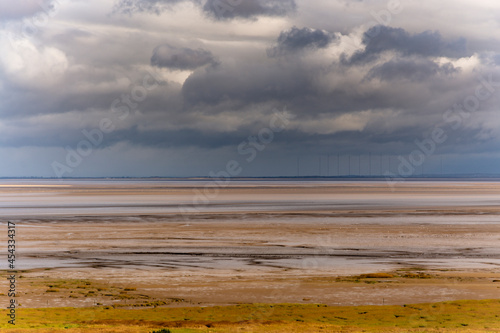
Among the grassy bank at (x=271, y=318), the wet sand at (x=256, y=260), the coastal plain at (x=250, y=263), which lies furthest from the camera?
the wet sand at (x=256, y=260)

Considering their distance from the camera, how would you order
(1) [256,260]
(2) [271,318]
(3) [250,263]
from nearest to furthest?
(2) [271,318]
(3) [250,263]
(1) [256,260]

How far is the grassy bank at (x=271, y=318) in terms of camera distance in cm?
2089

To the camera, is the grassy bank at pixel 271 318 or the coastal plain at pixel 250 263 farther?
the coastal plain at pixel 250 263

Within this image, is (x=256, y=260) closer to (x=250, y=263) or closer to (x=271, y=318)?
(x=250, y=263)

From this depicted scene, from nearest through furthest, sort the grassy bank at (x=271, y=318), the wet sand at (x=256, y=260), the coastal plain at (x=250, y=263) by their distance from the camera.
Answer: the grassy bank at (x=271, y=318), the coastal plain at (x=250, y=263), the wet sand at (x=256, y=260)

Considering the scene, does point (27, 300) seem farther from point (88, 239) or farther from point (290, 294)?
point (88, 239)

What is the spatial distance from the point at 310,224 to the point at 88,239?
25.2 metres

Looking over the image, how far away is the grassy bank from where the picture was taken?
68.5 ft

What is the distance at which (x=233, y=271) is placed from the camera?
34.0 metres

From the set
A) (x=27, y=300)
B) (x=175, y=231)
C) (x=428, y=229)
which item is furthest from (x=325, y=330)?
(x=428, y=229)

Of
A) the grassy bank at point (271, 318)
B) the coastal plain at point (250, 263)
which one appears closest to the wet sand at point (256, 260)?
the coastal plain at point (250, 263)

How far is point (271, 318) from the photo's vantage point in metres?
23.3

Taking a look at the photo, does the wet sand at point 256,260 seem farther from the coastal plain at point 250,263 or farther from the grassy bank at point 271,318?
the grassy bank at point 271,318

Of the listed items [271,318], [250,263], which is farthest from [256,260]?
[271,318]
